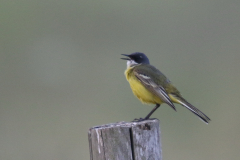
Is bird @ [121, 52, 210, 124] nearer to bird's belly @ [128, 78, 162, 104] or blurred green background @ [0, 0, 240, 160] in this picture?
bird's belly @ [128, 78, 162, 104]

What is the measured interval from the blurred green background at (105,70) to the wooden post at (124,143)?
16.2ft

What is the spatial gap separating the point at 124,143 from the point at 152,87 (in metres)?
2.58

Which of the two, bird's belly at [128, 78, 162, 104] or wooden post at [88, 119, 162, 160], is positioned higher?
bird's belly at [128, 78, 162, 104]

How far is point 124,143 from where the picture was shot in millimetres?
4375

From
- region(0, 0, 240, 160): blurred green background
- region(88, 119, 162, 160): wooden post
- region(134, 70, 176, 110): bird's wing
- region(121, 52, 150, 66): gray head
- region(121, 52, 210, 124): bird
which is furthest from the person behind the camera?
region(0, 0, 240, 160): blurred green background

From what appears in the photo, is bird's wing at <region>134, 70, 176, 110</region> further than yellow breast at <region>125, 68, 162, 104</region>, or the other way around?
yellow breast at <region>125, 68, 162, 104</region>

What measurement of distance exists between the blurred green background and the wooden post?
493 cm

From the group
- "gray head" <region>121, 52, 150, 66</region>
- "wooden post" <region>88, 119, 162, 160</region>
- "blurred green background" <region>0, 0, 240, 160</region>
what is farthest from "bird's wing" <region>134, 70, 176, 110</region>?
"blurred green background" <region>0, 0, 240, 160</region>

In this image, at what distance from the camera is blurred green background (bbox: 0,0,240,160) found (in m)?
10.2

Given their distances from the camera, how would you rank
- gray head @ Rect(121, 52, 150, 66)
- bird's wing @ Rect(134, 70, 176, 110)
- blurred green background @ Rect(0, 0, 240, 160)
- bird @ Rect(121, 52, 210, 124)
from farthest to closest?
blurred green background @ Rect(0, 0, 240, 160) → gray head @ Rect(121, 52, 150, 66) → bird @ Rect(121, 52, 210, 124) → bird's wing @ Rect(134, 70, 176, 110)

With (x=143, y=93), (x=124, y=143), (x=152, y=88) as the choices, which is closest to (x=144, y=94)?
(x=143, y=93)

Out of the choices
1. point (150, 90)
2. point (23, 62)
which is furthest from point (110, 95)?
point (150, 90)

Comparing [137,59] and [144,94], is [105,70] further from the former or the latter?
[144,94]

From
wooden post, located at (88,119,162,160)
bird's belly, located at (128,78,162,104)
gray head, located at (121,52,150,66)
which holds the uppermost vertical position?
gray head, located at (121,52,150,66)
